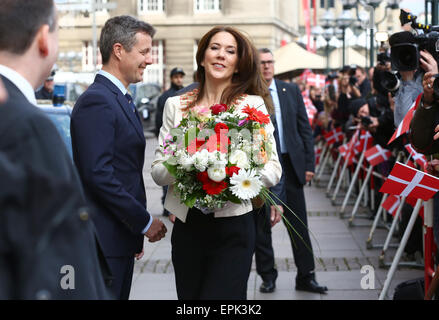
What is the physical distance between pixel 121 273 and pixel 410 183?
6.07 ft

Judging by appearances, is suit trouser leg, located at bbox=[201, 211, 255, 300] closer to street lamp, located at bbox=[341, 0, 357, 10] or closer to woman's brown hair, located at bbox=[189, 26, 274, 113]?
woman's brown hair, located at bbox=[189, 26, 274, 113]

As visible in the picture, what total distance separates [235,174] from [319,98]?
16.5m

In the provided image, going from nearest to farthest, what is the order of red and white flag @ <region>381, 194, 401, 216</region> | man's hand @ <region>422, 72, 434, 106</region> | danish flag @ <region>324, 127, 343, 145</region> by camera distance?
man's hand @ <region>422, 72, 434, 106</region> → red and white flag @ <region>381, 194, 401, 216</region> → danish flag @ <region>324, 127, 343, 145</region>

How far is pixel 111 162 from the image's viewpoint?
370 cm

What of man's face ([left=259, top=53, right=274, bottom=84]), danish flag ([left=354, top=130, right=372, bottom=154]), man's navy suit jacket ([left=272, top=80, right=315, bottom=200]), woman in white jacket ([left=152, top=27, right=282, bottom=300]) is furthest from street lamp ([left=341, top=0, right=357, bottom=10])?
woman in white jacket ([left=152, top=27, right=282, bottom=300])

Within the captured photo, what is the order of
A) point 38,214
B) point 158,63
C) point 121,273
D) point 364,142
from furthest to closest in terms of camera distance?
point 158,63 → point 364,142 → point 121,273 → point 38,214

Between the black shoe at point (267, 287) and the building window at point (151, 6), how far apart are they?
A: 49.2 m

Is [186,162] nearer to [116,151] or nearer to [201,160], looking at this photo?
[201,160]

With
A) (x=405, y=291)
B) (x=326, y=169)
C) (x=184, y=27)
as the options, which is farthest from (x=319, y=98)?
(x=184, y=27)

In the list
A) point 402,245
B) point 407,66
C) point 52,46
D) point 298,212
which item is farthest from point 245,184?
point 298,212

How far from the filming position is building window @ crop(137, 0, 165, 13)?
54.6 meters

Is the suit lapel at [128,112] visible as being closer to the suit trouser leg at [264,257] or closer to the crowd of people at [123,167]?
the crowd of people at [123,167]
